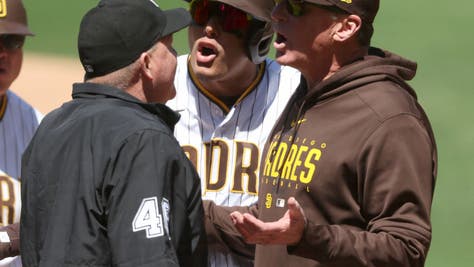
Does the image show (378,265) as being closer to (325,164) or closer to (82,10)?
(325,164)

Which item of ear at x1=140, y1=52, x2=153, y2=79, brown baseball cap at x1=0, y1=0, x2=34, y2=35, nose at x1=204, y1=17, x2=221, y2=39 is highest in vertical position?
ear at x1=140, y1=52, x2=153, y2=79

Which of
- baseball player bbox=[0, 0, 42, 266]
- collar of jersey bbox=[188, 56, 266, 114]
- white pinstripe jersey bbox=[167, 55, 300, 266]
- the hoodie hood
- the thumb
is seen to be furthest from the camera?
baseball player bbox=[0, 0, 42, 266]

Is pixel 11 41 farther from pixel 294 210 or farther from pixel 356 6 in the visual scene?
pixel 294 210

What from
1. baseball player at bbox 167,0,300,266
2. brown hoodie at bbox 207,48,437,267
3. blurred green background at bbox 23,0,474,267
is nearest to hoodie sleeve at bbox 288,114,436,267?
brown hoodie at bbox 207,48,437,267

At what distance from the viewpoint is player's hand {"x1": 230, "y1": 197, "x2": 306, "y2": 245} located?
3.95 metres

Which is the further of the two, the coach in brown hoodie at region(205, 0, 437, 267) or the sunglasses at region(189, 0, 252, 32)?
the sunglasses at region(189, 0, 252, 32)

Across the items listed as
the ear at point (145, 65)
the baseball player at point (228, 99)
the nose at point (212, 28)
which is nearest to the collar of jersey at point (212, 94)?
the baseball player at point (228, 99)

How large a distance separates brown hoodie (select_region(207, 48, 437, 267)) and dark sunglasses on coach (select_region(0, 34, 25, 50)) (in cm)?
196

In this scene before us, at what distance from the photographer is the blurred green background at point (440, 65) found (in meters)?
8.14

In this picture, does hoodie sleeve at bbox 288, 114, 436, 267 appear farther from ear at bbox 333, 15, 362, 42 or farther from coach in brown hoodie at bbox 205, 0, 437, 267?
ear at bbox 333, 15, 362, 42

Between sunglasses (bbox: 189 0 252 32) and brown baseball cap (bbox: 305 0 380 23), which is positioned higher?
brown baseball cap (bbox: 305 0 380 23)

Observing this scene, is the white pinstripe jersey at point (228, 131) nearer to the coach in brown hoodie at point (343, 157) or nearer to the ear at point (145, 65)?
the coach in brown hoodie at point (343, 157)

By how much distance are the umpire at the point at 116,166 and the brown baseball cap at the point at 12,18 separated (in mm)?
1937

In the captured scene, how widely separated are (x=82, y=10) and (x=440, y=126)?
148 inches
